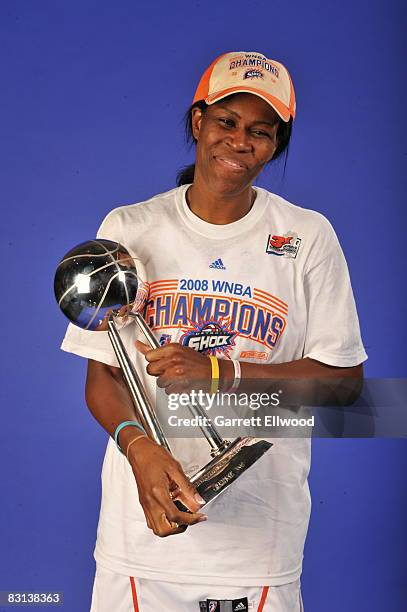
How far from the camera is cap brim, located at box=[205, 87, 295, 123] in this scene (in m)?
1.30

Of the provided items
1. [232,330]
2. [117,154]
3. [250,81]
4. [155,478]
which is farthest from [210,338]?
[117,154]

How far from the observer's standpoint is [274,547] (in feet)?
4.40

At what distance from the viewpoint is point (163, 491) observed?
1148mm

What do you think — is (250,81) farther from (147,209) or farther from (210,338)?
(210,338)

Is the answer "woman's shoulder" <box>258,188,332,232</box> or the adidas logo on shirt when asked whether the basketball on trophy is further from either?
"woman's shoulder" <box>258,188,332,232</box>

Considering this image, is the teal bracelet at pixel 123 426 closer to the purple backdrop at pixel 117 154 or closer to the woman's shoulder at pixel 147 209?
the woman's shoulder at pixel 147 209

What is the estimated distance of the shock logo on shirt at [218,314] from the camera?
133 cm

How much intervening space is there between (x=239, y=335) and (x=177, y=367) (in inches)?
5.8

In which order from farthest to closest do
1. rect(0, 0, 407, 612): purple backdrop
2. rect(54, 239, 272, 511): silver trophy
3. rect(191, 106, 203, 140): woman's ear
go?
rect(0, 0, 407, 612): purple backdrop, rect(191, 106, 203, 140): woman's ear, rect(54, 239, 272, 511): silver trophy

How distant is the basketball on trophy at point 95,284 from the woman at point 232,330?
0.06 meters

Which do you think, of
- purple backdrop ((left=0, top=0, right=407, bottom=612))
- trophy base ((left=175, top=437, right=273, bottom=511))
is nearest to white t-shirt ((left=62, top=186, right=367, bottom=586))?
trophy base ((left=175, top=437, right=273, bottom=511))

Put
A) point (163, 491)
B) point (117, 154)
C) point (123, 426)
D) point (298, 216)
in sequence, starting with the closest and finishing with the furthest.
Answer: point (163, 491), point (123, 426), point (298, 216), point (117, 154)

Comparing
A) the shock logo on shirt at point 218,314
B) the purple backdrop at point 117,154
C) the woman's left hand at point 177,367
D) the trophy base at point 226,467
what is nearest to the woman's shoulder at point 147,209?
the shock logo on shirt at point 218,314

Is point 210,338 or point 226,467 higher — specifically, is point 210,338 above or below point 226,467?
above
